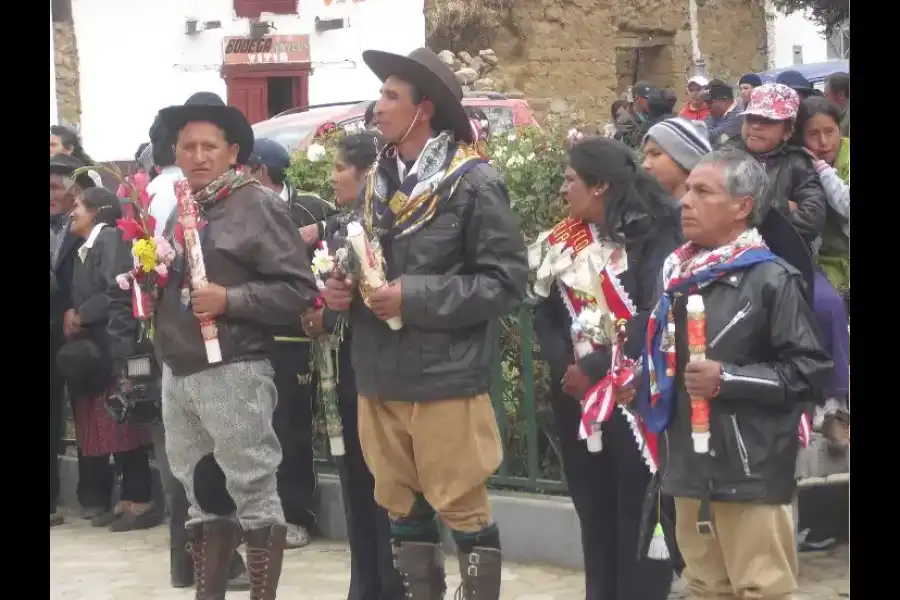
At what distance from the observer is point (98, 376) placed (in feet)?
27.0

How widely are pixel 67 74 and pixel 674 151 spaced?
16305 millimetres

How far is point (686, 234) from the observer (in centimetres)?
477

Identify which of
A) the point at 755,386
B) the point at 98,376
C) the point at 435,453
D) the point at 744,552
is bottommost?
the point at 744,552

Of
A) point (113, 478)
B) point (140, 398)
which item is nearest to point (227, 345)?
point (140, 398)

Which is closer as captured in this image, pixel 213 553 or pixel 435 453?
pixel 435 453

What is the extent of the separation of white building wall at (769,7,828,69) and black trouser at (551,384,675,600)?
51.8 ft

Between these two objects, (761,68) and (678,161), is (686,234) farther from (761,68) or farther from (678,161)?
(761,68)

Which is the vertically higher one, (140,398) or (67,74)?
(67,74)

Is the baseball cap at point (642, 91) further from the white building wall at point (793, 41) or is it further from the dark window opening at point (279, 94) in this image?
the dark window opening at point (279, 94)

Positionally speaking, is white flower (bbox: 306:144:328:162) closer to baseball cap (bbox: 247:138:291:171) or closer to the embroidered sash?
baseball cap (bbox: 247:138:291:171)

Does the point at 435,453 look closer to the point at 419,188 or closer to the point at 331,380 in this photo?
the point at 419,188

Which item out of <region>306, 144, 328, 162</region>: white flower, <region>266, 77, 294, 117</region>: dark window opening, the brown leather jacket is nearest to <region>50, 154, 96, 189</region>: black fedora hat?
<region>306, 144, 328, 162</region>: white flower
